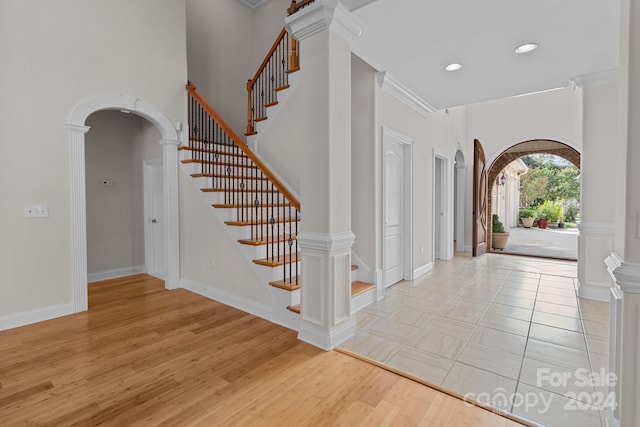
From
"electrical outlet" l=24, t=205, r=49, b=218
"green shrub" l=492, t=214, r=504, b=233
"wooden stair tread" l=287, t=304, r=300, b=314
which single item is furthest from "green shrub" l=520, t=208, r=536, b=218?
"electrical outlet" l=24, t=205, r=49, b=218

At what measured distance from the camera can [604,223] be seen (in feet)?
12.4

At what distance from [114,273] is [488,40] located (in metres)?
5.85

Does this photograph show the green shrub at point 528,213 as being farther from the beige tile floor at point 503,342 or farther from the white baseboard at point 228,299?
the white baseboard at point 228,299

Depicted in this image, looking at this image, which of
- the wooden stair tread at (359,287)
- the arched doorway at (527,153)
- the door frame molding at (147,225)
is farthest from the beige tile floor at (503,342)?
the arched doorway at (527,153)

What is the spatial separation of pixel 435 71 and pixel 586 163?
219cm

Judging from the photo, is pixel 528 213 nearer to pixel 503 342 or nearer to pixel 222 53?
pixel 503 342

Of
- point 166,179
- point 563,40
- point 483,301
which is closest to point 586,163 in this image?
point 563,40

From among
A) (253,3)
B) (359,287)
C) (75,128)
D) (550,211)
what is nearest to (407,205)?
(359,287)

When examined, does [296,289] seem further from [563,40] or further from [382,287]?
[563,40]

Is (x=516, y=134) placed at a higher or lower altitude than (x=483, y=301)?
higher

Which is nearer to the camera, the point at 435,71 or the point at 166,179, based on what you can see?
the point at 435,71

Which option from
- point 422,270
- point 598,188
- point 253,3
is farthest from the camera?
point 253,3

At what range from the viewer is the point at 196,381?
2111 mm

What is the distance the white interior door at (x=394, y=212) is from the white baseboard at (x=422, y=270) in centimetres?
24
